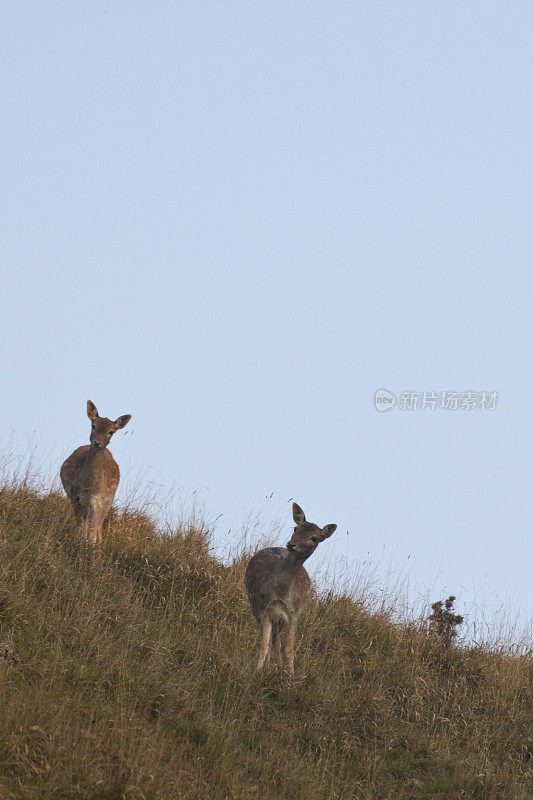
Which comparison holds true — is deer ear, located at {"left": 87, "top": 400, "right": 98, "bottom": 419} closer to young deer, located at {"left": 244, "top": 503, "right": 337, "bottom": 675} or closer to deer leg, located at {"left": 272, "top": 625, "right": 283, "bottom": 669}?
young deer, located at {"left": 244, "top": 503, "right": 337, "bottom": 675}

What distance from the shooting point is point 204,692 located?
1106 centimetres

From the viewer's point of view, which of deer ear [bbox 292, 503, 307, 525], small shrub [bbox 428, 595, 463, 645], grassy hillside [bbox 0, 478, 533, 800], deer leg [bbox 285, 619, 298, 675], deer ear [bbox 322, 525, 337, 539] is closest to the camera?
grassy hillside [bbox 0, 478, 533, 800]

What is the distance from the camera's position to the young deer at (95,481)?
15.4 meters

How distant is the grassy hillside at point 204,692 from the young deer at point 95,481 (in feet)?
0.95

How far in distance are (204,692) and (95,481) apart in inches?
206

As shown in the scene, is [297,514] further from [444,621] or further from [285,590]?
[444,621]

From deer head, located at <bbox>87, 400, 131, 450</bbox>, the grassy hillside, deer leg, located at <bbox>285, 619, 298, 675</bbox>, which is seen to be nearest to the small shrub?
the grassy hillside

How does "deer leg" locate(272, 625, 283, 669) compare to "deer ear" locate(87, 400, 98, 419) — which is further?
"deer ear" locate(87, 400, 98, 419)

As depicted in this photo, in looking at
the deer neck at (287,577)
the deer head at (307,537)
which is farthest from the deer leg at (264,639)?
the deer head at (307,537)

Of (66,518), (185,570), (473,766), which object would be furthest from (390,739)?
(66,518)

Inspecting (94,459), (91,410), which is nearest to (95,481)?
(94,459)

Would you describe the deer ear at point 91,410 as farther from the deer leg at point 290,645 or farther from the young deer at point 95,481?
the deer leg at point 290,645

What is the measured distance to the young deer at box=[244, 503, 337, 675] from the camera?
440 inches

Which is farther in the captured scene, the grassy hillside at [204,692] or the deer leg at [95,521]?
the deer leg at [95,521]
